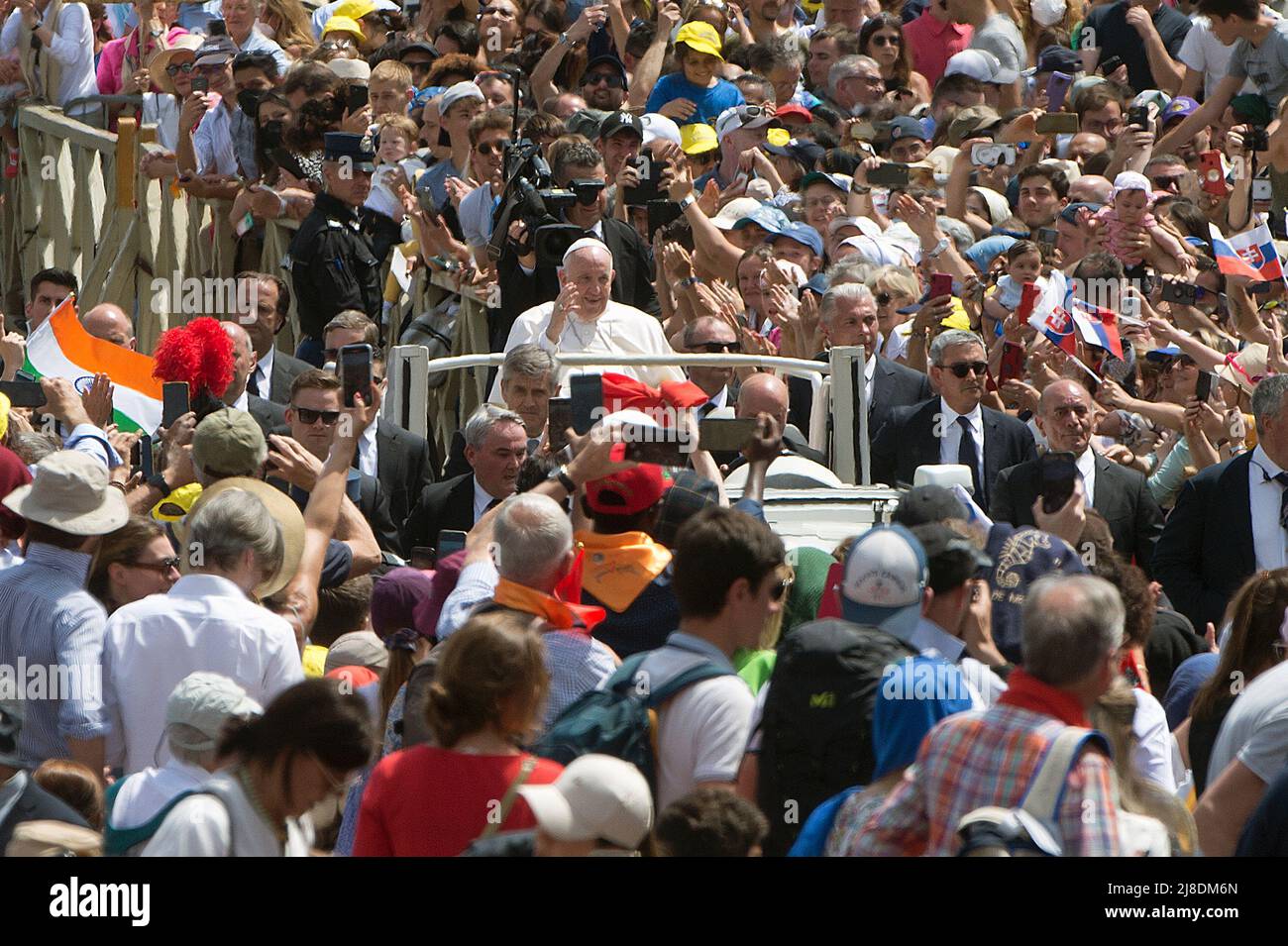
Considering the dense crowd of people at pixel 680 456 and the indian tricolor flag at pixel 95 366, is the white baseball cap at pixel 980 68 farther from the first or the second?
the indian tricolor flag at pixel 95 366

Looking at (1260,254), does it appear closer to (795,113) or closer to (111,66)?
(795,113)

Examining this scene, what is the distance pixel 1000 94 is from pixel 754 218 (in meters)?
3.45

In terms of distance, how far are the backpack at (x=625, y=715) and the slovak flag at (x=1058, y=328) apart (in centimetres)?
543

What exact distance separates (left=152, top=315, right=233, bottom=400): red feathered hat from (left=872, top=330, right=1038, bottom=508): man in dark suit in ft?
9.41

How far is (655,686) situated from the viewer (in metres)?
4.80

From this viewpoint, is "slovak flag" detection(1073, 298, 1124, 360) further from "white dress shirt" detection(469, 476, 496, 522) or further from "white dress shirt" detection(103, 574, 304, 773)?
"white dress shirt" detection(103, 574, 304, 773)

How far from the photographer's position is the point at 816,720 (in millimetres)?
4559

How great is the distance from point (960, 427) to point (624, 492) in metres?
3.29

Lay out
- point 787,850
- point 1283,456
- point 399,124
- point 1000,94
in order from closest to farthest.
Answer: point 787,850 < point 1283,456 < point 399,124 < point 1000,94

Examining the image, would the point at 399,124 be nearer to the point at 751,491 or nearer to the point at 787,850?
the point at 751,491

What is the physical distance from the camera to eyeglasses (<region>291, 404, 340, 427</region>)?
812 cm

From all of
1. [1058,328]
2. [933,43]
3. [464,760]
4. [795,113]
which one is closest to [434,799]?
[464,760]
